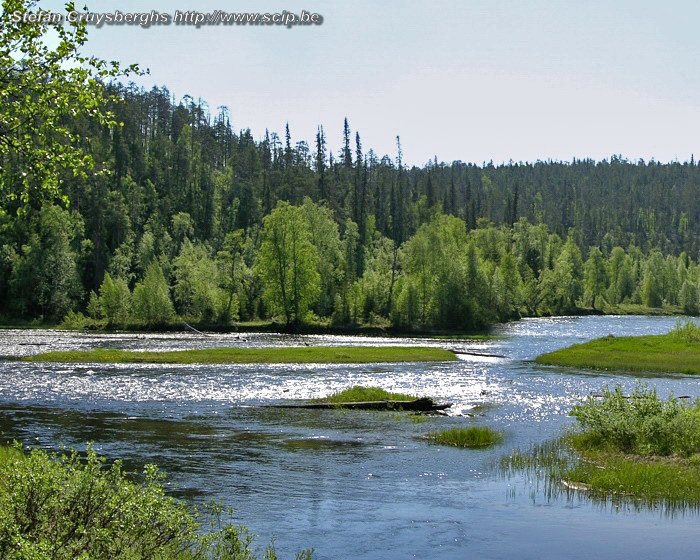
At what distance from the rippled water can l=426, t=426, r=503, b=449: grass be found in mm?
831

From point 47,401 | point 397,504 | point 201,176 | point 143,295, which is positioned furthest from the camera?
point 201,176

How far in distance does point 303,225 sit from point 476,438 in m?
89.7

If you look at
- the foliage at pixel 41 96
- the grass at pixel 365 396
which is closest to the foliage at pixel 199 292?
the grass at pixel 365 396

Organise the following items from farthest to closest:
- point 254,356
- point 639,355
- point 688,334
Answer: point 688,334, point 639,355, point 254,356

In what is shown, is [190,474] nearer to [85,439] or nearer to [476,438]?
[85,439]

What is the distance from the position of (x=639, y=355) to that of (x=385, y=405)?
35.6 m

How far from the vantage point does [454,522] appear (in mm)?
22625

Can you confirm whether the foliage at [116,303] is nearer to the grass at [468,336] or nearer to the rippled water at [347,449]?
the grass at [468,336]

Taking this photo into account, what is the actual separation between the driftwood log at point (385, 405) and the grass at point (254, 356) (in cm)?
2467

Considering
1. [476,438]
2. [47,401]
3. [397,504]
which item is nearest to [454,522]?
[397,504]

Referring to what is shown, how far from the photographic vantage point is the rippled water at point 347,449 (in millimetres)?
21281

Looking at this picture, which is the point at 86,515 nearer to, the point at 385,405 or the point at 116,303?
the point at 385,405

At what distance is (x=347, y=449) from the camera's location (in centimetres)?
3216

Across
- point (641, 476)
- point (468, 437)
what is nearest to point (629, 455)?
point (641, 476)
